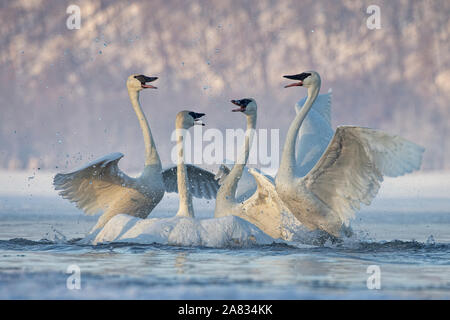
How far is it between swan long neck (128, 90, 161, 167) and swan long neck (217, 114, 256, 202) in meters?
1.17

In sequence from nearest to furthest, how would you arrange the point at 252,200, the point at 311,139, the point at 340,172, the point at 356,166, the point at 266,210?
the point at 356,166
the point at 340,172
the point at 252,200
the point at 266,210
the point at 311,139

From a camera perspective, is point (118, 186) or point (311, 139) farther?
point (311, 139)

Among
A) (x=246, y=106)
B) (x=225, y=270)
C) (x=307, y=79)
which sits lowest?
(x=225, y=270)

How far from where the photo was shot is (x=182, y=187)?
1240 centimetres

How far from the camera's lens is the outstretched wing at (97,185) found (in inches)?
479

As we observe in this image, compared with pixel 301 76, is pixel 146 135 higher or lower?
lower

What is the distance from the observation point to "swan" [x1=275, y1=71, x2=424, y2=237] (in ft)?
35.6

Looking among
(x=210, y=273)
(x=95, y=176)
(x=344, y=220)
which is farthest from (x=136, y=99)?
(x=210, y=273)

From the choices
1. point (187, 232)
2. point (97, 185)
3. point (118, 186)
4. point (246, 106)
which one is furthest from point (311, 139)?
point (187, 232)

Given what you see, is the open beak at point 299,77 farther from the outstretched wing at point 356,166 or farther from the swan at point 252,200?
the outstretched wing at point 356,166

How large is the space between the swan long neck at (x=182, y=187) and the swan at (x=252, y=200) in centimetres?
82

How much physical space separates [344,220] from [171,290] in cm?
495

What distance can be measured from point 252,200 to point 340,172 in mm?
1604

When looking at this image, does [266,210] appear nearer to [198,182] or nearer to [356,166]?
[356,166]
